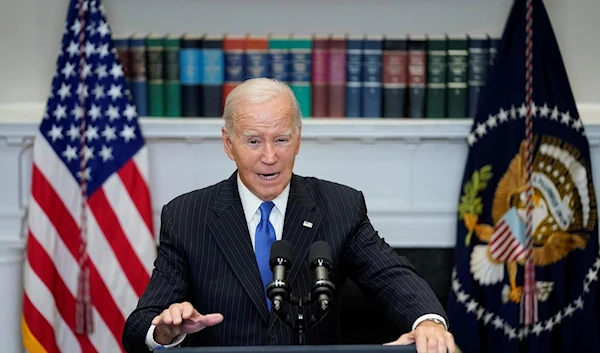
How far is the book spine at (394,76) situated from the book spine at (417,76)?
29mm

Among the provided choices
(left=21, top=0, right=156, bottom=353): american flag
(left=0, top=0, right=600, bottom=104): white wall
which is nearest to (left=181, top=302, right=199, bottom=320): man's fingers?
(left=21, top=0, right=156, bottom=353): american flag

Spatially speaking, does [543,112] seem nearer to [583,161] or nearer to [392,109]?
[583,161]

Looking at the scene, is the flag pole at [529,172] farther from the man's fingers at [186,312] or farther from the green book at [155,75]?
the man's fingers at [186,312]

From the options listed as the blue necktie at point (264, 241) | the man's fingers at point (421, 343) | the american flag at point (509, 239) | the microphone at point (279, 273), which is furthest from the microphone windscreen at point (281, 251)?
the american flag at point (509, 239)

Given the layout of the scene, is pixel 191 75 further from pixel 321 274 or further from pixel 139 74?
pixel 321 274

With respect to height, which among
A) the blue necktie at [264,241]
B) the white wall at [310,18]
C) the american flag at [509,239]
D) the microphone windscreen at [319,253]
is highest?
the white wall at [310,18]

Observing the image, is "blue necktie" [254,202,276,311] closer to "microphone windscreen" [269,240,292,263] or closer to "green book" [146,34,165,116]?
"microphone windscreen" [269,240,292,263]

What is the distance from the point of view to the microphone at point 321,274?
2.33 meters

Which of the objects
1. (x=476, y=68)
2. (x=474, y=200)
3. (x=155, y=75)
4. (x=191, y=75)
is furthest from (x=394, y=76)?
(x=155, y=75)

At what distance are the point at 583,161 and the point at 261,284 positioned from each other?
97.1 inches

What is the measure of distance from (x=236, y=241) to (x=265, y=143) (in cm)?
31

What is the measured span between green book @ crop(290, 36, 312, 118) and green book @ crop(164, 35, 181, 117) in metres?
0.55

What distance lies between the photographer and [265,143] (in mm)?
2885

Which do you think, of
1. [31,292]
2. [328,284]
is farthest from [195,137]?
[328,284]
